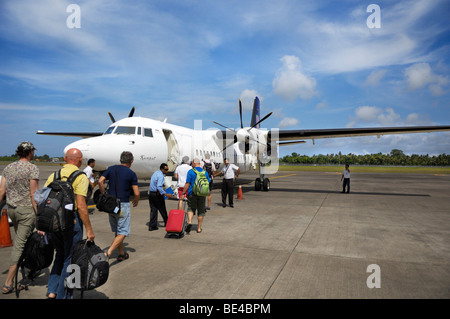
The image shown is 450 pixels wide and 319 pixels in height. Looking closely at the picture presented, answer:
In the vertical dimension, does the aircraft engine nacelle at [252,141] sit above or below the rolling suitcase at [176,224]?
above

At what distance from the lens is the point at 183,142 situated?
1268 centimetres

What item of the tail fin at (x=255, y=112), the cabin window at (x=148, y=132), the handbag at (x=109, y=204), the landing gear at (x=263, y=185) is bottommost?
the landing gear at (x=263, y=185)

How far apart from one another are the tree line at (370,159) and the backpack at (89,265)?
13372cm

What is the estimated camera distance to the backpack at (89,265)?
2949 millimetres

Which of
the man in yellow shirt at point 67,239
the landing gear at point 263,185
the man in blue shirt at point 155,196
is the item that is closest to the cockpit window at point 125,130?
the man in blue shirt at point 155,196

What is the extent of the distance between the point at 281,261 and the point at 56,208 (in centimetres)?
332

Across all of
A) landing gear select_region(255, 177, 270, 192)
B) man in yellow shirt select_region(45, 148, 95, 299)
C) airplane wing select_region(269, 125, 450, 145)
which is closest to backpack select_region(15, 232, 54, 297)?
man in yellow shirt select_region(45, 148, 95, 299)

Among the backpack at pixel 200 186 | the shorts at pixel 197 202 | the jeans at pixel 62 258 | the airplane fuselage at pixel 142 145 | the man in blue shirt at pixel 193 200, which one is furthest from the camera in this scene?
the airplane fuselage at pixel 142 145

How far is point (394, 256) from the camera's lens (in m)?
4.93

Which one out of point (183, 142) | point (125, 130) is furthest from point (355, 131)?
point (125, 130)

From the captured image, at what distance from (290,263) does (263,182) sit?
11.1 metres

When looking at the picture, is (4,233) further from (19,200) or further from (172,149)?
(172,149)

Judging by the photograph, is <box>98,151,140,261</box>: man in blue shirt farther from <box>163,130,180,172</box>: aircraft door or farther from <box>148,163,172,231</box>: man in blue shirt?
<box>163,130,180,172</box>: aircraft door

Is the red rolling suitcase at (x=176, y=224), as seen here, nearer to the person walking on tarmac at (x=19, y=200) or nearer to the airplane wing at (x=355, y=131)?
the person walking on tarmac at (x=19, y=200)
